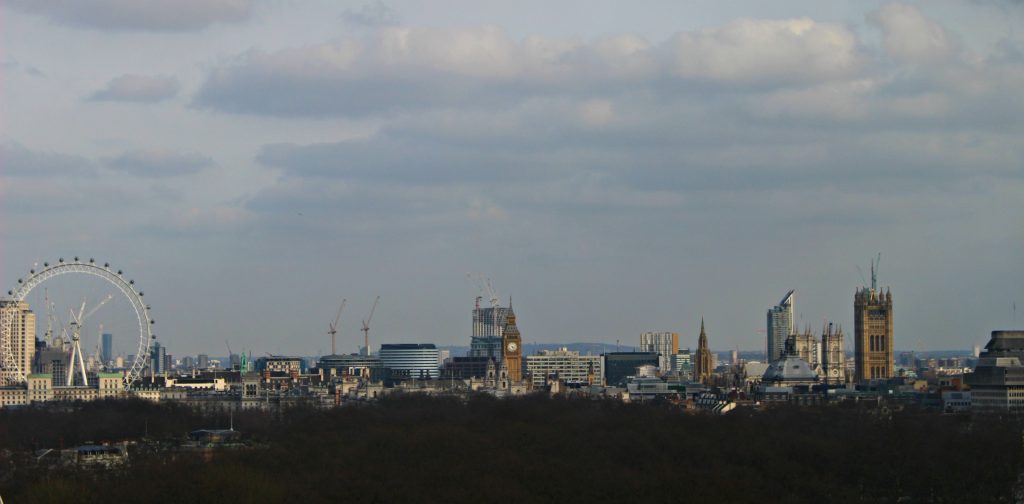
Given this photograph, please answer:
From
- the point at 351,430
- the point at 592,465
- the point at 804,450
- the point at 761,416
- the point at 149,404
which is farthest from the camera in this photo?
the point at 149,404

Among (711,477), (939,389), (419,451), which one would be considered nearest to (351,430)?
(419,451)

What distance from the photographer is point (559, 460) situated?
360ft

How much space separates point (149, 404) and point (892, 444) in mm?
78768

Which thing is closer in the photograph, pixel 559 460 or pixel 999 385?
pixel 559 460

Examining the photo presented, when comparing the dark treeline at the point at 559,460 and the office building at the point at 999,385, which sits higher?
the office building at the point at 999,385

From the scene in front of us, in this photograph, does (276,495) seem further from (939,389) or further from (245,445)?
(939,389)

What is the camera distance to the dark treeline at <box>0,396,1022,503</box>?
310 feet

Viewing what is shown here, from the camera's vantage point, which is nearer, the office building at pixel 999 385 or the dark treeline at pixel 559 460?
the dark treeline at pixel 559 460

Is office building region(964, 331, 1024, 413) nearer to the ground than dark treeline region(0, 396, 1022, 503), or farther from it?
farther from it

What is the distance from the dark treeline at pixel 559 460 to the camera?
94.4 metres

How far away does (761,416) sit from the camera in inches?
6156

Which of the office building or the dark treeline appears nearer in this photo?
the dark treeline

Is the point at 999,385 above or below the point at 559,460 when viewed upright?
above

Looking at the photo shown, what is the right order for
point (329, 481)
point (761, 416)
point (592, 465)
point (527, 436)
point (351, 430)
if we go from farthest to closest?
point (761, 416) → point (351, 430) → point (527, 436) → point (592, 465) → point (329, 481)
